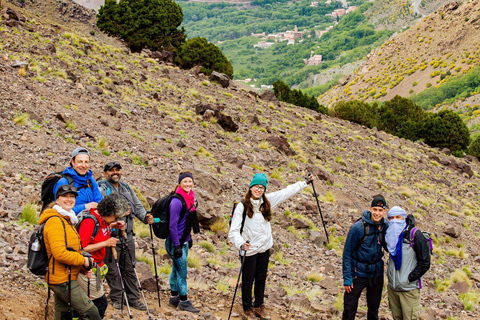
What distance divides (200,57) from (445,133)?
23.2 meters

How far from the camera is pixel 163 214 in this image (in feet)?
19.2

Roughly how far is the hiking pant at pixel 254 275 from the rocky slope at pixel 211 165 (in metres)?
0.66

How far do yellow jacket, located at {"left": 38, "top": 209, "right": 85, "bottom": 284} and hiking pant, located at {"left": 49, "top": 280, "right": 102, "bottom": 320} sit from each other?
8cm

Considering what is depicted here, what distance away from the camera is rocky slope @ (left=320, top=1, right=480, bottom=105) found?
8219 centimetres

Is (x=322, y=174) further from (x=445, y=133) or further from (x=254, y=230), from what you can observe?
(x=445, y=133)

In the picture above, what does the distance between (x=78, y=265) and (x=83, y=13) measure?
68215mm

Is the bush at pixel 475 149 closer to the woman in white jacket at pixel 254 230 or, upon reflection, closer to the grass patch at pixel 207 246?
the grass patch at pixel 207 246

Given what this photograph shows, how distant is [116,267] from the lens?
5.54 metres

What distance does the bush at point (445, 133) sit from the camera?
37.9 meters

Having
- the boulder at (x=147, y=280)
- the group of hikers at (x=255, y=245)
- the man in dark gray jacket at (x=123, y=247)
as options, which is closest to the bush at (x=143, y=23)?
the boulder at (x=147, y=280)

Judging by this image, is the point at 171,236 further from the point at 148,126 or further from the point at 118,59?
the point at 118,59

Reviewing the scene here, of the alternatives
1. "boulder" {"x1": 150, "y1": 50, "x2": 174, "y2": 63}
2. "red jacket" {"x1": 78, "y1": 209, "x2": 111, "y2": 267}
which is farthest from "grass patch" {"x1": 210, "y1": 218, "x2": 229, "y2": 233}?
"boulder" {"x1": 150, "y1": 50, "x2": 174, "y2": 63}

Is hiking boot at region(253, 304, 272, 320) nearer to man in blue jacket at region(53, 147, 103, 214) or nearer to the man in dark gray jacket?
the man in dark gray jacket

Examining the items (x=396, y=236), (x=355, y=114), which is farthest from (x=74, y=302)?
(x=355, y=114)
